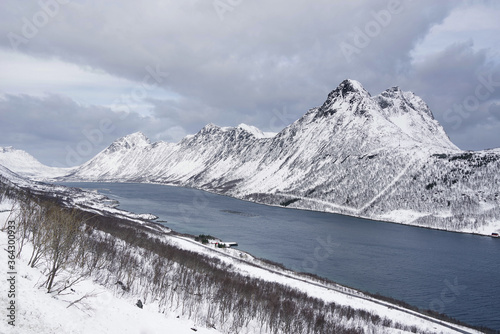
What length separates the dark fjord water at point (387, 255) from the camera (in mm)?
59188

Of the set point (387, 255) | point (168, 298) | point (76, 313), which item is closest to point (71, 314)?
point (76, 313)

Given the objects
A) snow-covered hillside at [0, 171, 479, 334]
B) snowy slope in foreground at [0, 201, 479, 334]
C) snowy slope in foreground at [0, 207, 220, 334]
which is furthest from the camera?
snow-covered hillside at [0, 171, 479, 334]

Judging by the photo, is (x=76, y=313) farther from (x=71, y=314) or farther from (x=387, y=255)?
(x=387, y=255)

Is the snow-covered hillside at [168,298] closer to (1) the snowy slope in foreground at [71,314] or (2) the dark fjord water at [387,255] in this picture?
(1) the snowy slope in foreground at [71,314]

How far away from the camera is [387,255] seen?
88.2 metres

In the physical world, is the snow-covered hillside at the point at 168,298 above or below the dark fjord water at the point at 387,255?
below

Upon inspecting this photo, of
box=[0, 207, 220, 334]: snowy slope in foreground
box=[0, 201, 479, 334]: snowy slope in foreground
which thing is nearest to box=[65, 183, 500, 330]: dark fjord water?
box=[0, 201, 479, 334]: snowy slope in foreground

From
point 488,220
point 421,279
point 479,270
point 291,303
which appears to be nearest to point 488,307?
point 421,279

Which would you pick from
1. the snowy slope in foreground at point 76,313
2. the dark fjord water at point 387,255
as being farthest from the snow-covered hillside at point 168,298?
the dark fjord water at point 387,255

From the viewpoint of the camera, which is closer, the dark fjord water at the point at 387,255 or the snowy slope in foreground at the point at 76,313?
the snowy slope in foreground at the point at 76,313

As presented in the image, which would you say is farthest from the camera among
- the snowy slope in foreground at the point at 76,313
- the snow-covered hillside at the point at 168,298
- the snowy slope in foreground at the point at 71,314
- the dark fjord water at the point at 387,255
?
the dark fjord water at the point at 387,255

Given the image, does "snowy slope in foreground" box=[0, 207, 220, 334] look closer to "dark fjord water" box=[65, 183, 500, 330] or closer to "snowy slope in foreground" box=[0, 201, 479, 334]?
"snowy slope in foreground" box=[0, 201, 479, 334]

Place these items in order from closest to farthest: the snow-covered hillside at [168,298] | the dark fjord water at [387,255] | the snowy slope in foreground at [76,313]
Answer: the snowy slope in foreground at [76,313], the snow-covered hillside at [168,298], the dark fjord water at [387,255]

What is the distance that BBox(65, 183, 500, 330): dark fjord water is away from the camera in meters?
59.2
